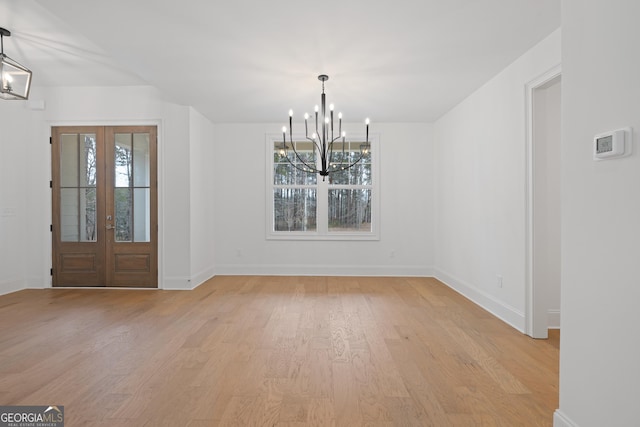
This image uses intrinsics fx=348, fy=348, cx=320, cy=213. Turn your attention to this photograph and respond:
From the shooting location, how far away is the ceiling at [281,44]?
104 inches

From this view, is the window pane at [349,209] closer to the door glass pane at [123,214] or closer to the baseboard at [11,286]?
the door glass pane at [123,214]

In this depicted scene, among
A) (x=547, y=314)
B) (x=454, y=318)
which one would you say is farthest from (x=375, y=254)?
(x=547, y=314)

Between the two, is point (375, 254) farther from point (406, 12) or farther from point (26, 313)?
point (26, 313)

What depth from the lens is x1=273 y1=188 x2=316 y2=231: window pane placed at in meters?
6.24

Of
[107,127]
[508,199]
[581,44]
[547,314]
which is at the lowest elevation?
[547,314]

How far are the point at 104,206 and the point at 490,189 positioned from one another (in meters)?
5.33

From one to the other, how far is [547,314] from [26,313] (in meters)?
5.49

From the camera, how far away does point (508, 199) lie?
3637mm

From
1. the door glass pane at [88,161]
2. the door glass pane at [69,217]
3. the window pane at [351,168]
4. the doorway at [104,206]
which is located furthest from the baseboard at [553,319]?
the door glass pane at [69,217]

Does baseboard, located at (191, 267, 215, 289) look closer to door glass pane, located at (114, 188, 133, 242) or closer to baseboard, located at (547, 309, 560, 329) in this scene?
door glass pane, located at (114, 188, 133, 242)

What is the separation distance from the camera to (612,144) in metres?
1.42
